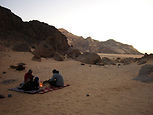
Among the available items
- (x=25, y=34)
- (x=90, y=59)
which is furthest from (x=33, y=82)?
(x=25, y=34)

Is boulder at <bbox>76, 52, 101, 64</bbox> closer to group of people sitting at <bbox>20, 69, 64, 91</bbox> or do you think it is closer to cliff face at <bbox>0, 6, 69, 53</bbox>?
cliff face at <bbox>0, 6, 69, 53</bbox>

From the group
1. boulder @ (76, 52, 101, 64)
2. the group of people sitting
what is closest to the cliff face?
boulder @ (76, 52, 101, 64)

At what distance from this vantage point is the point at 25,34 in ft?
104

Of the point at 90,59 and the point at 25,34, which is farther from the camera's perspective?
the point at 25,34

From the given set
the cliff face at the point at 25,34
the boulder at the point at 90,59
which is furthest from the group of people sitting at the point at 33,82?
the cliff face at the point at 25,34

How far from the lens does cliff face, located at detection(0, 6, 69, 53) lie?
90.2ft

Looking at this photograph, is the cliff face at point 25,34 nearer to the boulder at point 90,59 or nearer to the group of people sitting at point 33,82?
the boulder at point 90,59

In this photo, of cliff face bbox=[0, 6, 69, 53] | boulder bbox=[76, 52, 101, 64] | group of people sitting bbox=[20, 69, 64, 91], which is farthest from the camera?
cliff face bbox=[0, 6, 69, 53]

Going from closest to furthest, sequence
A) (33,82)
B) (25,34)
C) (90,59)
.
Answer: (33,82) → (90,59) → (25,34)

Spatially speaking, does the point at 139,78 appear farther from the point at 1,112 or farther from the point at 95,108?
the point at 1,112

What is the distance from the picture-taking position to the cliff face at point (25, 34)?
2749 centimetres

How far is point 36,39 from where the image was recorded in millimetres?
32062

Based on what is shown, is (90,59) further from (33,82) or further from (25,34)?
(25,34)

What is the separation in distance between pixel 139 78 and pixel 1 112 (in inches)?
354
